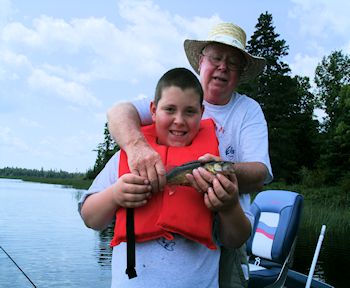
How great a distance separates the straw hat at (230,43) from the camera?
2615 mm

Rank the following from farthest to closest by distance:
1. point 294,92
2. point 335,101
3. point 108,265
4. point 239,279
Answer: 1. point 335,101
2. point 294,92
3. point 108,265
4. point 239,279

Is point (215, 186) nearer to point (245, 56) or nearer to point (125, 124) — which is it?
point (125, 124)

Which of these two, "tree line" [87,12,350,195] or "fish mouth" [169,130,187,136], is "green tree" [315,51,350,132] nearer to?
"tree line" [87,12,350,195]

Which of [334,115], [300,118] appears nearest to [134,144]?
[300,118]

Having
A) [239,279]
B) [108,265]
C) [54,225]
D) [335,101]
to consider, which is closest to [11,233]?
[54,225]

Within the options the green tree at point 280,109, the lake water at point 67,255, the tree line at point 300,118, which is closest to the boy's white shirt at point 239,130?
the lake water at point 67,255

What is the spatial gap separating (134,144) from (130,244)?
442mm

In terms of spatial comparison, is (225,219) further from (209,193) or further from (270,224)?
(270,224)

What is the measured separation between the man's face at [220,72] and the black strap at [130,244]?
89 centimetres

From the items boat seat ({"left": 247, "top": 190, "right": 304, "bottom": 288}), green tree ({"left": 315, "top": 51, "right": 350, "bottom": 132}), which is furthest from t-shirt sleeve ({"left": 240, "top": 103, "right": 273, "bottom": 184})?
green tree ({"left": 315, "top": 51, "right": 350, "bottom": 132})

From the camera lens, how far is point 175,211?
211 centimetres

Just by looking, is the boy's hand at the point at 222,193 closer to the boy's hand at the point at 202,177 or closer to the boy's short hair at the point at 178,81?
the boy's hand at the point at 202,177

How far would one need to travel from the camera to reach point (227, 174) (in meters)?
1.96

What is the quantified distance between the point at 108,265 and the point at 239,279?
10.3 metres
